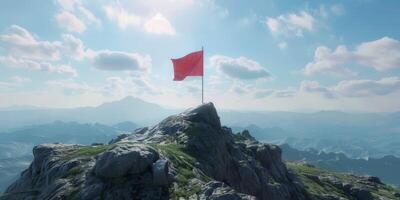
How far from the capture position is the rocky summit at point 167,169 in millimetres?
41281

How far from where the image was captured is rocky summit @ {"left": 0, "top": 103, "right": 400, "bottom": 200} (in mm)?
41281

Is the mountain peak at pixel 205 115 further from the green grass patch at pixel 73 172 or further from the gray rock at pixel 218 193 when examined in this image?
the gray rock at pixel 218 193

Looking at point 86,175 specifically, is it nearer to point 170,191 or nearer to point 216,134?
point 170,191

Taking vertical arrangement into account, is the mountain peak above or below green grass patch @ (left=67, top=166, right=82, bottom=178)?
above

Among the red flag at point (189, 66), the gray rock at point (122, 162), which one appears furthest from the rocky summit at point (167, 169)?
the red flag at point (189, 66)

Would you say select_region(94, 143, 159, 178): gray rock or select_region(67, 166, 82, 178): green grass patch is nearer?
select_region(94, 143, 159, 178): gray rock

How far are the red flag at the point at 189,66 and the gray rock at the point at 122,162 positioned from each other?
75.6ft

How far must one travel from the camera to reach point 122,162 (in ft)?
139

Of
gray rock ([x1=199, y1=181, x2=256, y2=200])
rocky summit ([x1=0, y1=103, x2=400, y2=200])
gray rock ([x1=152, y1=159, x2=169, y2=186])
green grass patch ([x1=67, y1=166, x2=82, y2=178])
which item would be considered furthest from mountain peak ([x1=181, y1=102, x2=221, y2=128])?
gray rock ([x1=199, y1=181, x2=256, y2=200])

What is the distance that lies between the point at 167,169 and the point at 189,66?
1016 inches

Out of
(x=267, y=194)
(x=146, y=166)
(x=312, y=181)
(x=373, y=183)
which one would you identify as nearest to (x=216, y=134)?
(x=267, y=194)

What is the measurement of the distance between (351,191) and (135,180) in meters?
109

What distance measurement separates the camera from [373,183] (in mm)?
185875

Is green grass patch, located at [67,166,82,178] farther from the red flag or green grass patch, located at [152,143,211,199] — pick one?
the red flag
